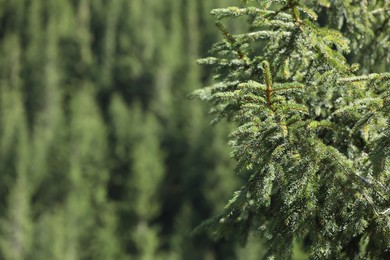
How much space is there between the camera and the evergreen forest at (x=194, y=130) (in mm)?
4629

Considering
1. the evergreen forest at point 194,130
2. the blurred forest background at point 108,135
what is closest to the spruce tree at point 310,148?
the evergreen forest at point 194,130

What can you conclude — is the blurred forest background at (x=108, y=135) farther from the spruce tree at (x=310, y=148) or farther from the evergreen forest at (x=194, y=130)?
the spruce tree at (x=310, y=148)

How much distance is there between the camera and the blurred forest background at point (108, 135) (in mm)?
46281

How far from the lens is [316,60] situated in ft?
17.1

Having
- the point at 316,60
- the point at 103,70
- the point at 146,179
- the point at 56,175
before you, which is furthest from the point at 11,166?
the point at 316,60

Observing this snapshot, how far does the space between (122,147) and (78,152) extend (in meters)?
4.41

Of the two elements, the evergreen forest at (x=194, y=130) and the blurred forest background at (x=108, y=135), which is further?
the blurred forest background at (x=108, y=135)

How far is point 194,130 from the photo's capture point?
5575cm

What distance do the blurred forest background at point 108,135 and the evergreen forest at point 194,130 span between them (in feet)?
0.56

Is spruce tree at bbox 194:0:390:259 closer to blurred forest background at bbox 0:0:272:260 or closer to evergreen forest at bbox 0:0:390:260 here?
evergreen forest at bbox 0:0:390:260

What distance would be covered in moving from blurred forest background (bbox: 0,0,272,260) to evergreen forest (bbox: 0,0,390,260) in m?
0.17

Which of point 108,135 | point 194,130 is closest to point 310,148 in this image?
point 194,130

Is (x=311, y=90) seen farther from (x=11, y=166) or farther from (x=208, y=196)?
(x=11, y=166)

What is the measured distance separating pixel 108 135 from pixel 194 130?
970 cm
